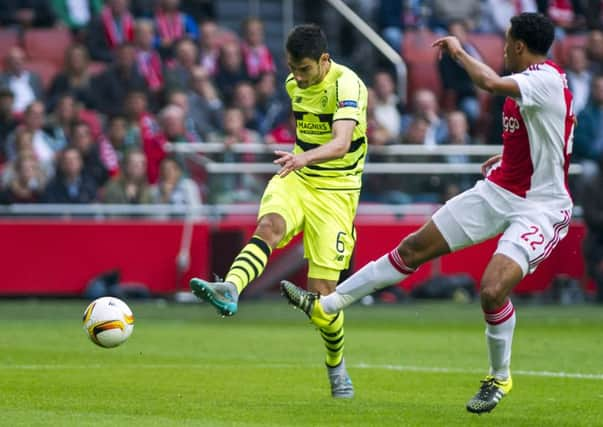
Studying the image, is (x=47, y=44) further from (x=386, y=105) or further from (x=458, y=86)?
(x=458, y=86)

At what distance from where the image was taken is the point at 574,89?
22656mm

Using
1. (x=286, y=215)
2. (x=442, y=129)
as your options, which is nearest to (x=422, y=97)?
(x=442, y=129)

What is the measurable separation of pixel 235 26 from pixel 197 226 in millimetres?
7074

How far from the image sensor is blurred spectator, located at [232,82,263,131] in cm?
2140

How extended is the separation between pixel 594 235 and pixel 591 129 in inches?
82.5

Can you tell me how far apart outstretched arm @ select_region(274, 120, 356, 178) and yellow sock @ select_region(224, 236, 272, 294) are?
2.17 ft

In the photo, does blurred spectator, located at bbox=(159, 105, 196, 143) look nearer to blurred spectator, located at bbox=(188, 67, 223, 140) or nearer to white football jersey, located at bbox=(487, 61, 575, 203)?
blurred spectator, located at bbox=(188, 67, 223, 140)

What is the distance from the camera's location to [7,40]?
75.4ft

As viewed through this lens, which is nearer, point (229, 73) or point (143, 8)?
point (229, 73)

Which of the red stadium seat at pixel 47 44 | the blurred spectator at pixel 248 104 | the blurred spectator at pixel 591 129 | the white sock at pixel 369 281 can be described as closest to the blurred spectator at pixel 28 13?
the red stadium seat at pixel 47 44

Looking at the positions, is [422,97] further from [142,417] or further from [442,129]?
[142,417]

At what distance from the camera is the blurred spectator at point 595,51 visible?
23.3 m

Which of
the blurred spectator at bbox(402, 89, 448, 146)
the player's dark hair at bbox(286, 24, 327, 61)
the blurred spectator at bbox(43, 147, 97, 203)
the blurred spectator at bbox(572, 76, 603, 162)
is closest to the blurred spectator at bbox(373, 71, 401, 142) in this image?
the blurred spectator at bbox(402, 89, 448, 146)

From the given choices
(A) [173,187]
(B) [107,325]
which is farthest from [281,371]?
(A) [173,187]
